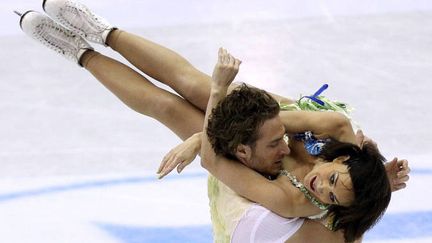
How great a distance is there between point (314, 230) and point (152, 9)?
3.80 meters

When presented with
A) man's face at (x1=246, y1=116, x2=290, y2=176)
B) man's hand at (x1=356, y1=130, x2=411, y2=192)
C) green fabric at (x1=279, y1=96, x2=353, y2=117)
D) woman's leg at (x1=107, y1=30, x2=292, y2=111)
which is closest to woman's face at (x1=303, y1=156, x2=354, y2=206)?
man's face at (x1=246, y1=116, x2=290, y2=176)

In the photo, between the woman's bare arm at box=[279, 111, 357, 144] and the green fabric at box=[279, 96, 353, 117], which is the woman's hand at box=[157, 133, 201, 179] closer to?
the woman's bare arm at box=[279, 111, 357, 144]

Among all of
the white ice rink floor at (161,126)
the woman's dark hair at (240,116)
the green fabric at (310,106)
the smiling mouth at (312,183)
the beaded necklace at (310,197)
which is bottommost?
the white ice rink floor at (161,126)

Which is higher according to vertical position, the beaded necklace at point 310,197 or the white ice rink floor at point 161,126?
the beaded necklace at point 310,197

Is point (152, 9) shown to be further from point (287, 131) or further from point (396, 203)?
point (287, 131)

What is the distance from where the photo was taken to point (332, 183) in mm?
2900

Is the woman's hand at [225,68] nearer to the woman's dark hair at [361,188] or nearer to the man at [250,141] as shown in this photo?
the man at [250,141]

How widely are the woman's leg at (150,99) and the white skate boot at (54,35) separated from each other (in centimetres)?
16

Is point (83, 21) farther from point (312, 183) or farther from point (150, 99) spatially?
point (312, 183)

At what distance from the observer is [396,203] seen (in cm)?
452

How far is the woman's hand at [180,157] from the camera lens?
3018 mm

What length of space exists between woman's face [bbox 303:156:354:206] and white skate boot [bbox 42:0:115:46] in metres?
1.26

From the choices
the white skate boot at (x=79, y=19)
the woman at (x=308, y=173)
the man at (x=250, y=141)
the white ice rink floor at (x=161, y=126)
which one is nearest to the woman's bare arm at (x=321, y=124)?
the woman at (x=308, y=173)

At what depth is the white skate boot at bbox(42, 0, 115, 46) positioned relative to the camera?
3.88 metres
